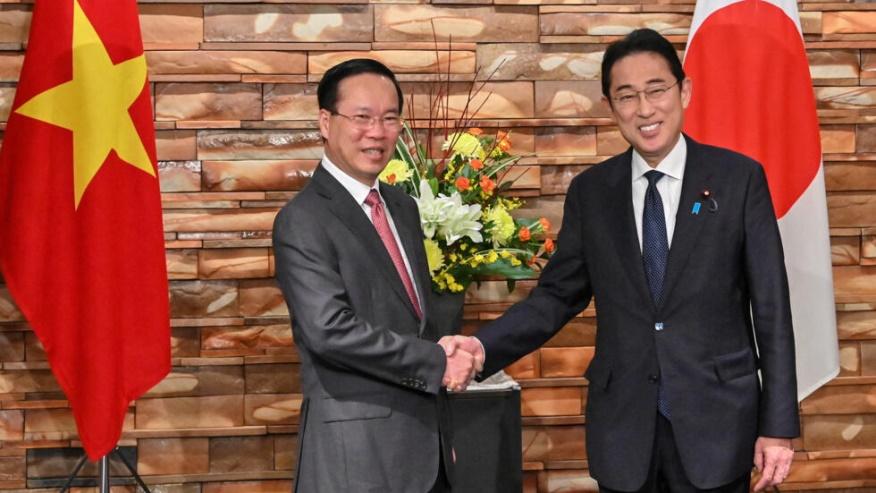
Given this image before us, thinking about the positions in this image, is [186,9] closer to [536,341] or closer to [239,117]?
[239,117]

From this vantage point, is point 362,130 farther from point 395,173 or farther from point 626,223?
point 395,173

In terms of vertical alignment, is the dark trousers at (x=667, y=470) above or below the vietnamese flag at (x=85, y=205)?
below

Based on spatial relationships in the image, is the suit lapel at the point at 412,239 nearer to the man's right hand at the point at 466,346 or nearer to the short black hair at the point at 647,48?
the man's right hand at the point at 466,346

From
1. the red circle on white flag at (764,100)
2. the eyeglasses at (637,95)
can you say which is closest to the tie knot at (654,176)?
the eyeglasses at (637,95)

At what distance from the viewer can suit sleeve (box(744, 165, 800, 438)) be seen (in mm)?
2123

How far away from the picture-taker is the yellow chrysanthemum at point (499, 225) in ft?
9.84

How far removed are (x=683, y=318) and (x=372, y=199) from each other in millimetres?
683

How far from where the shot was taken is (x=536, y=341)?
8.40ft

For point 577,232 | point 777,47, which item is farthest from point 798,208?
point 577,232

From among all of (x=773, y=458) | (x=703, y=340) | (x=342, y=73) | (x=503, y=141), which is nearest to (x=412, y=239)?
(x=342, y=73)

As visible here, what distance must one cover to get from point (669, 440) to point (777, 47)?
1652mm

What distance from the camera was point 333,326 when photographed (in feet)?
6.72

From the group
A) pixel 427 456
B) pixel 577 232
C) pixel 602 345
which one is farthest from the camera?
pixel 577 232

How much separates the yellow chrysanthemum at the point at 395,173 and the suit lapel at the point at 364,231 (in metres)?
0.79
